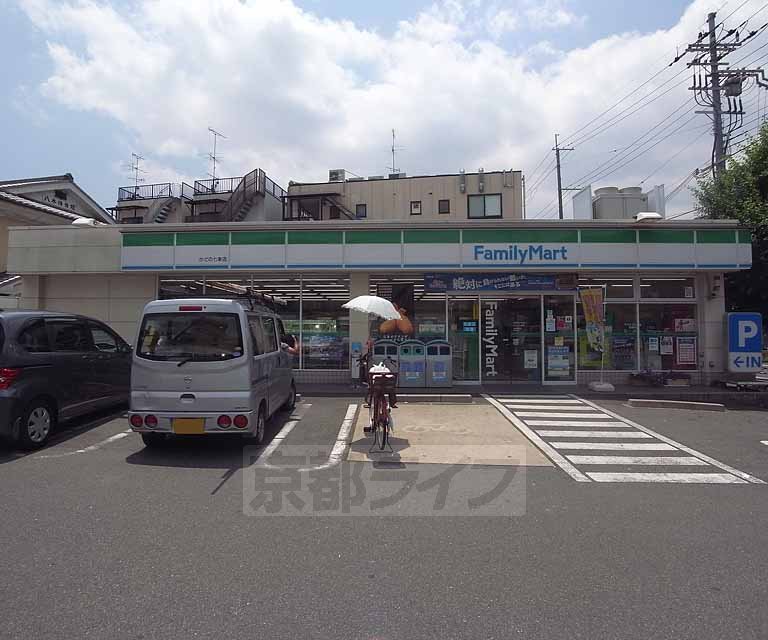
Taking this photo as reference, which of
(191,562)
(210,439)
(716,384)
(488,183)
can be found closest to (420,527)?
(191,562)

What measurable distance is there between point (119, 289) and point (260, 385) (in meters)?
9.24

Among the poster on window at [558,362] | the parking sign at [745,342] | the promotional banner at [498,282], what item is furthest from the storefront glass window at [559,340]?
the parking sign at [745,342]

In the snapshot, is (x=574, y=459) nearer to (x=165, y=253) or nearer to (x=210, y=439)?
(x=210, y=439)

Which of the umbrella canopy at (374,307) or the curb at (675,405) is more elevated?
the umbrella canopy at (374,307)

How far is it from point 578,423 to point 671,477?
3118 millimetres

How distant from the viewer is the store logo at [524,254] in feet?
41.9

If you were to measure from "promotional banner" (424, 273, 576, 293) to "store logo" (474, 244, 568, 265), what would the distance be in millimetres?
694

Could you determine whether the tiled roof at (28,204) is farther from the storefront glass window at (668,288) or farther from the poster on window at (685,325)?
the poster on window at (685,325)

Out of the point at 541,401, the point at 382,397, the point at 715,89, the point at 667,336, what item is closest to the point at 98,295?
the point at 382,397

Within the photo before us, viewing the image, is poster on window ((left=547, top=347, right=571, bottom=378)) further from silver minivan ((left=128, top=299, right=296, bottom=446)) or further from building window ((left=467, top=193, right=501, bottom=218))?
building window ((left=467, top=193, right=501, bottom=218))

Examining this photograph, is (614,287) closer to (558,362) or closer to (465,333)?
(558,362)

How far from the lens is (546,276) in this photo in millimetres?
13445

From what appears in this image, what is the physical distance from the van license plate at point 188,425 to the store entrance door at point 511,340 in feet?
28.9

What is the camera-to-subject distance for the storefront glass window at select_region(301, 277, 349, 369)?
13.7 metres
